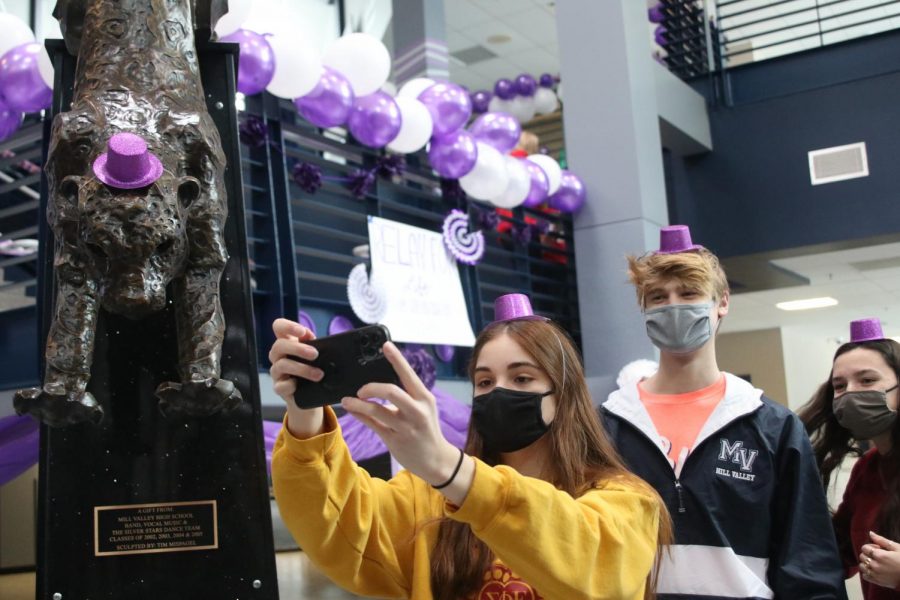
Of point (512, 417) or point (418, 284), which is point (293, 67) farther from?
point (512, 417)

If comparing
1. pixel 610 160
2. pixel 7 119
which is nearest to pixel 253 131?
pixel 7 119

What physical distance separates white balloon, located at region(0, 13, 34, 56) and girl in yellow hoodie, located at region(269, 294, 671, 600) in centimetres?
316

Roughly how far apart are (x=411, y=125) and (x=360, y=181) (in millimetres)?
461

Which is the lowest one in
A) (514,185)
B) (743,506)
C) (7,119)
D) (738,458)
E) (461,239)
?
(743,506)

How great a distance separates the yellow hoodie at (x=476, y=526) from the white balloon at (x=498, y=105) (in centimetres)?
1030

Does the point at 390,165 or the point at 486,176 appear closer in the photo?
the point at 390,165

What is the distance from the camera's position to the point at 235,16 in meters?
4.23

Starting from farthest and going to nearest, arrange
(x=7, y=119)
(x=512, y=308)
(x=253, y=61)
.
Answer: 1. (x=253, y=61)
2. (x=7, y=119)
3. (x=512, y=308)

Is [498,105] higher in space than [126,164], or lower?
higher

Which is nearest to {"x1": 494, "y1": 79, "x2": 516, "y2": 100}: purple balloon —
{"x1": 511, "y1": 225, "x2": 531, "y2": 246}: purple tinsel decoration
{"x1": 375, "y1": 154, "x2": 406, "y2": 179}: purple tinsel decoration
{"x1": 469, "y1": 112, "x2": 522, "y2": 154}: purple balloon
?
{"x1": 511, "y1": 225, "x2": 531, "y2": 246}: purple tinsel decoration

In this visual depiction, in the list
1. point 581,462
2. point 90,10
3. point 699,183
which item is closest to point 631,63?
point 699,183

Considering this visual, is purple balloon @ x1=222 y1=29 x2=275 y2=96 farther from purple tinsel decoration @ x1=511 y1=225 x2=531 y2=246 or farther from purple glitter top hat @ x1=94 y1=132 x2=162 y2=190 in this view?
purple tinsel decoration @ x1=511 y1=225 x2=531 y2=246

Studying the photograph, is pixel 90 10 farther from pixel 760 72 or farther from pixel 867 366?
pixel 760 72

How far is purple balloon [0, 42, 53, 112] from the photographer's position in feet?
12.8
